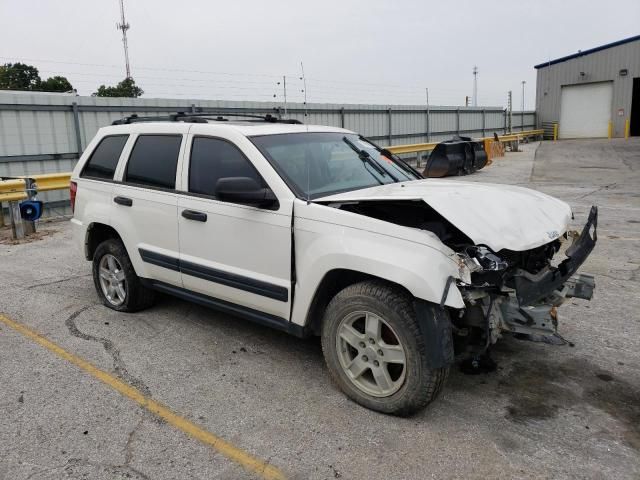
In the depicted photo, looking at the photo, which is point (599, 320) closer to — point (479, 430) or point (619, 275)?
point (619, 275)

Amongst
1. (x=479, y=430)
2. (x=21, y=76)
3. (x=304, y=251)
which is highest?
(x=21, y=76)

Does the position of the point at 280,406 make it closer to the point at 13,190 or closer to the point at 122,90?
the point at 13,190

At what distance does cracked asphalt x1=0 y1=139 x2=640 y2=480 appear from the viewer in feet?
9.36

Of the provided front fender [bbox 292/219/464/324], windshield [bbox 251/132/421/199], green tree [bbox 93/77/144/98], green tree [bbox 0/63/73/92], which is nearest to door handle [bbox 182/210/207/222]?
windshield [bbox 251/132/421/199]

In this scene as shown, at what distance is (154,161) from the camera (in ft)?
15.3

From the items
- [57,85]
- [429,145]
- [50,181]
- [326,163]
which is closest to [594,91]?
[429,145]

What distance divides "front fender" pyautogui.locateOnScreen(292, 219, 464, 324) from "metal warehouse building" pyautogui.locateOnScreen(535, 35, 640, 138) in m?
35.3

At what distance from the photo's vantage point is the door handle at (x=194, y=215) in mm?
4102

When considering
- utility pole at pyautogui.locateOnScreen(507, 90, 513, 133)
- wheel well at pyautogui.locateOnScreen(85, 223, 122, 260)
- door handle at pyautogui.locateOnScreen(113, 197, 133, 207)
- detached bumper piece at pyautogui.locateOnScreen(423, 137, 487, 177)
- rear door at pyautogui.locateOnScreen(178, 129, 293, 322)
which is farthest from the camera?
utility pole at pyautogui.locateOnScreen(507, 90, 513, 133)

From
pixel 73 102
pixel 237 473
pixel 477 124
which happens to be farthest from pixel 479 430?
pixel 477 124

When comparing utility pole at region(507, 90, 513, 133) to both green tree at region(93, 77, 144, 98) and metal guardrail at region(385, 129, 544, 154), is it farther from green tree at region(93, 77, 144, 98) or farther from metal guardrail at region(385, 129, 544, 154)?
green tree at region(93, 77, 144, 98)

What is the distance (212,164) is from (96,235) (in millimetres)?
1875

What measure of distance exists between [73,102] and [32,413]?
988 cm

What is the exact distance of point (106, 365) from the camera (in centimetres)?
406
